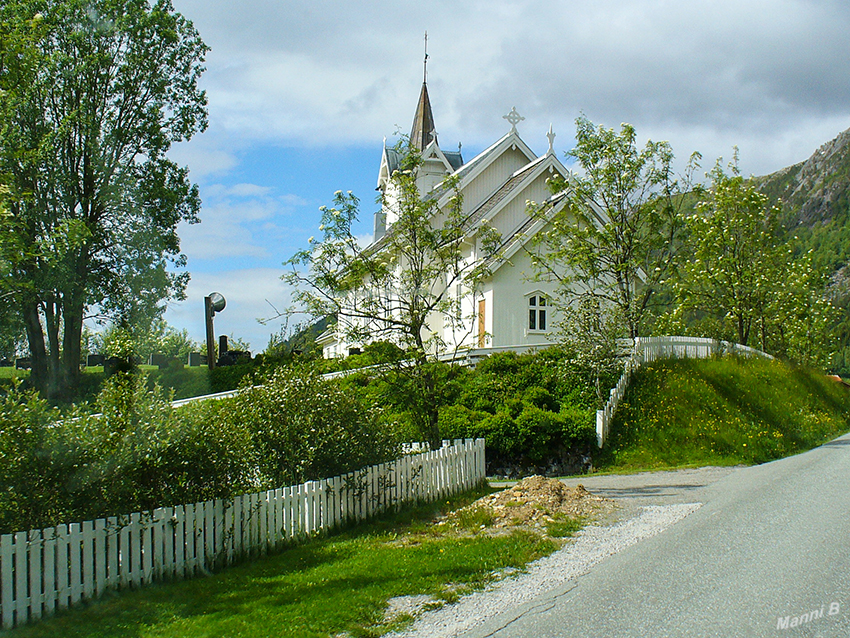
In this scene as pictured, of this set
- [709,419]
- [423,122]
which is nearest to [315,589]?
[709,419]

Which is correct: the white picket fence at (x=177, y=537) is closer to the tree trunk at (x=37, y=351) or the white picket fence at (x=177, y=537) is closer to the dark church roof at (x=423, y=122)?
the tree trunk at (x=37, y=351)

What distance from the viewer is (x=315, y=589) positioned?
287 inches

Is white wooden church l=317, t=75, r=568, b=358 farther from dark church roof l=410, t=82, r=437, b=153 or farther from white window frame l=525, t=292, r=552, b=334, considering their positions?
dark church roof l=410, t=82, r=437, b=153

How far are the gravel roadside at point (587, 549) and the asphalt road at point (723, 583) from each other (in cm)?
13

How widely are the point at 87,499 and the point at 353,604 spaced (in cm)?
322

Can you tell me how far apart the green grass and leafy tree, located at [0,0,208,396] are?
20.5 m

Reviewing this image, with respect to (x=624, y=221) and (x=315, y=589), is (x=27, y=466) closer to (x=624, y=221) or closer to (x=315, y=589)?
(x=315, y=589)

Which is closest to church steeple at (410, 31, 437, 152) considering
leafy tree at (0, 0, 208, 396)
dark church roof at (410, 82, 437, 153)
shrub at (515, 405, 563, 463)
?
dark church roof at (410, 82, 437, 153)

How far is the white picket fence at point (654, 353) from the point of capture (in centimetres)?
1859

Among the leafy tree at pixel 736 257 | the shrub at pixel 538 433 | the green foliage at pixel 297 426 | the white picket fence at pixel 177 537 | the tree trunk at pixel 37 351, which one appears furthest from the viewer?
the tree trunk at pixel 37 351

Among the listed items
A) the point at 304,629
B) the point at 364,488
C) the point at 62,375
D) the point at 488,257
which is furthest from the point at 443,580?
the point at 62,375

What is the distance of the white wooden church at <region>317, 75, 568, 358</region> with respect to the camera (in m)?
26.5

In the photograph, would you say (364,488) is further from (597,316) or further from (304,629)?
(597,316)

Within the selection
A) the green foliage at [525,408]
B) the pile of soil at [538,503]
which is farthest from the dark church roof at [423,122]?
the pile of soil at [538,503]
